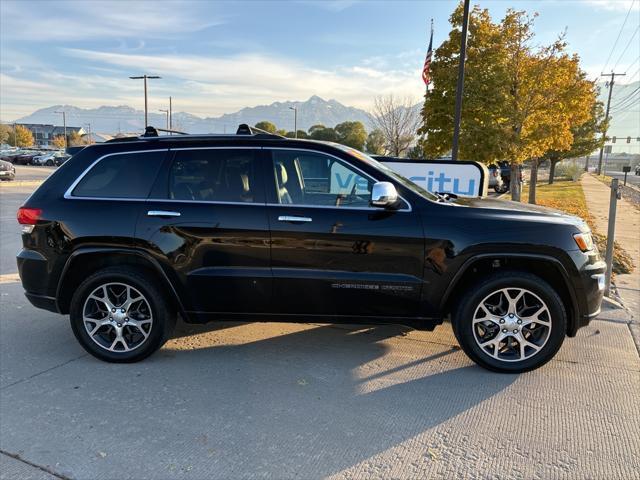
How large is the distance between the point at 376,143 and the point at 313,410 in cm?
4026

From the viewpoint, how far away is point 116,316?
13.3 ft

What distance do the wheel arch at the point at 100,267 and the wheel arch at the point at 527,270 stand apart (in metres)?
2.23

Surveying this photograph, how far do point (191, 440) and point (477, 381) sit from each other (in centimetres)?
216

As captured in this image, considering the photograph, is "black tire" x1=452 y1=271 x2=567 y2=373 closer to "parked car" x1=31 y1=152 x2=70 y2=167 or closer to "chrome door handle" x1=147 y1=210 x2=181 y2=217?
"chrome door handle" x1=147 y1=210 x2=181 y2=217

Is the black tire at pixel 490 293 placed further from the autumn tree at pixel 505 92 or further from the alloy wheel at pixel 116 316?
the autumn tree at pixel 505 92

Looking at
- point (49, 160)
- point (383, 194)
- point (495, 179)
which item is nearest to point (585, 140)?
point (495, 179)

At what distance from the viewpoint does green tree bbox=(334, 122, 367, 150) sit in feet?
159

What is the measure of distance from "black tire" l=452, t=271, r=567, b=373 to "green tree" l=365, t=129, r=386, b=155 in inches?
1333

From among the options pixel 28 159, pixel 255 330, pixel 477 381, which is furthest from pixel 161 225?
pixel 28 159

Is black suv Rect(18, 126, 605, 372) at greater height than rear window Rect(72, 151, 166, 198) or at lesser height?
lesser

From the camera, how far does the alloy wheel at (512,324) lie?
3.81 meters

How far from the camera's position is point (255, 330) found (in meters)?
4.83

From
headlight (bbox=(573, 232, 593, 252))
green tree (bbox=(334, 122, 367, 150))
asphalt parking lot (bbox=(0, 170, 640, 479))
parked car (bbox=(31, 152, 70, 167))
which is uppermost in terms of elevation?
green tree (bbox=(334, 122, 367, 150))

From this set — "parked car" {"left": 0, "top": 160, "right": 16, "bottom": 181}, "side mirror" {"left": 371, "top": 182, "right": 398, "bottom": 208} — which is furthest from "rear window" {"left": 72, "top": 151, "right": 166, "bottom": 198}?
"parked car" {"left": 0, "top": 160, "right": 16, "bottom": 181}
